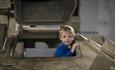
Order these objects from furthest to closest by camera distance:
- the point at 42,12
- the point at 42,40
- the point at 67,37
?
the point at 42,40 < the point at 67,37 < the point at 42,12

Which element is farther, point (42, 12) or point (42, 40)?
point (42, 40)

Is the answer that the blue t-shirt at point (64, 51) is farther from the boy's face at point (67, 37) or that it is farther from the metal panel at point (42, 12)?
the metal panel at point (42, 12)

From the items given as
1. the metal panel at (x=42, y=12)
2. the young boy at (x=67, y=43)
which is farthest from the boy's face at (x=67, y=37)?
the metal panel at (x=42, y=12)

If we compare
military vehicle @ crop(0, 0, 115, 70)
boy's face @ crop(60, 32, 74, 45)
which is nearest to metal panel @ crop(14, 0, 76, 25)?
military vehicle @ crop(0, 0, 115, 70)

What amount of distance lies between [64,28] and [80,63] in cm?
36

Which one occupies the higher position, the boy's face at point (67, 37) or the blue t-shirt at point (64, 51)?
the boy's face at point (67, 37)

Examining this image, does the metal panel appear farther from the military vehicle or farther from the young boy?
the young boy

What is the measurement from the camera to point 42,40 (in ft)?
6.95

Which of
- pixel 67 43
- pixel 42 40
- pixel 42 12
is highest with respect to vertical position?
pixel 42 12

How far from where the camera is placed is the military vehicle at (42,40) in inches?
31.2

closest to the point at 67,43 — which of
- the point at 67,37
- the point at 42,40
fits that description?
the point at 67,37

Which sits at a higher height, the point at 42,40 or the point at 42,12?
the point at 42,12

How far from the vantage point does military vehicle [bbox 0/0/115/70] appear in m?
0.79

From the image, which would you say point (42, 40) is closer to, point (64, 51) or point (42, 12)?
point (64, 51)
